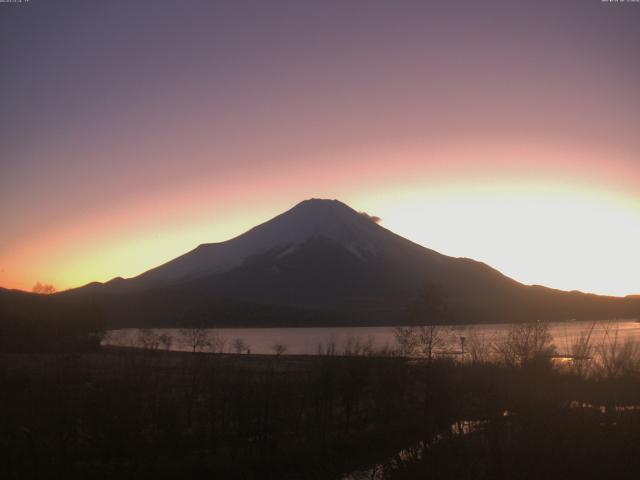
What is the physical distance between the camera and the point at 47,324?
5497 cm

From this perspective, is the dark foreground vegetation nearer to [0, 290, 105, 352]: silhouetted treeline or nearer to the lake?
the lake

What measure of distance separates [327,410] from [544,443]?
1058cm

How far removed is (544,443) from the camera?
45.5 feet

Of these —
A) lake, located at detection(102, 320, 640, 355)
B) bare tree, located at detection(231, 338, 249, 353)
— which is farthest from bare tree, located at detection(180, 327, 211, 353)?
bare tree, located at detection(231, 338, 249, 353)

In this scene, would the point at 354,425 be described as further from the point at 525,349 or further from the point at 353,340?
the point at 353,340

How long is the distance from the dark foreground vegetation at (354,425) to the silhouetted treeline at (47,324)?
78.4 feet

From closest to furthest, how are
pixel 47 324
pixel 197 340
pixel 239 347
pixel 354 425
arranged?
pixel 354 425 → pixel 47 324 → pixel 239 347 → pixel 197 340

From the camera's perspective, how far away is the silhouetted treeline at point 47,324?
48719mm

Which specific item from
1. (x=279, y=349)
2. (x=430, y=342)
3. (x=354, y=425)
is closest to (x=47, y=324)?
(x=279, y=349)

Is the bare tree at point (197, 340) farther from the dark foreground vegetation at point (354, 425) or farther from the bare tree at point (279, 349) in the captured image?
the dark foreground vegetation at point (354, 425)

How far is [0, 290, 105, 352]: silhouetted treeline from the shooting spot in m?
48.7

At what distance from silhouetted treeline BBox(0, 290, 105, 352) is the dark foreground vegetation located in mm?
23911

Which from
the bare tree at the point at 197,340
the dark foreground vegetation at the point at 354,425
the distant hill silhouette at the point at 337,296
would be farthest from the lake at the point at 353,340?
the distant hill silhouette at the point at 337,296

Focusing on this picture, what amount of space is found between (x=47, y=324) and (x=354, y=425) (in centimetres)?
4011
